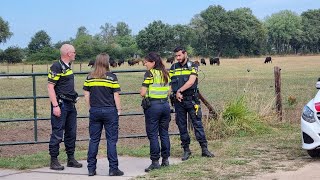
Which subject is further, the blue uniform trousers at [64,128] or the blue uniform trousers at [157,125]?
the blue uniform trousers at [64,128]

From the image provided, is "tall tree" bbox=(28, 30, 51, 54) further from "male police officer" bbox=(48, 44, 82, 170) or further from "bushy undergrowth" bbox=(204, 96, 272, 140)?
"male police officer" bbox=(48, 44, 82, 170)

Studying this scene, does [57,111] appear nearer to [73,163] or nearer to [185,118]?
[73,163]

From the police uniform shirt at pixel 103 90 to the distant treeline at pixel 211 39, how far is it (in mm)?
81025

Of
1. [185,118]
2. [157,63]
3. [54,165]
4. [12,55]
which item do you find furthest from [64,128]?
[12,55]

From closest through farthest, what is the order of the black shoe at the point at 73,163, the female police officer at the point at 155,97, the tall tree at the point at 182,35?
the female police officer at the point at 155,97 < the black shoe at the point at 73,163 < the tall tree at the point at 182,35

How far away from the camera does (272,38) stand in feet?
428

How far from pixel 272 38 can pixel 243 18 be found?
17.4m

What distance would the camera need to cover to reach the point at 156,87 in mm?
7914

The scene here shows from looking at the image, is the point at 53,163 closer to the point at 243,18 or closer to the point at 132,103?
the point at 132,103

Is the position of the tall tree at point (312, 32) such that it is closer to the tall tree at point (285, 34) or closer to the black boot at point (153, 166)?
the tall tree at point (285, 34)

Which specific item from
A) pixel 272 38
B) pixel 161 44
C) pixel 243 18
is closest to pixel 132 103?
pixel 161 44

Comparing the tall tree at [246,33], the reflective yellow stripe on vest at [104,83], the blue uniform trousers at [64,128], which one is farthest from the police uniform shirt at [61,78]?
the tall tree at [246,33]

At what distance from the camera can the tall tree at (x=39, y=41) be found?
123 meters

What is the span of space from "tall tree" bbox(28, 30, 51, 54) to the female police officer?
117532 millimetres
